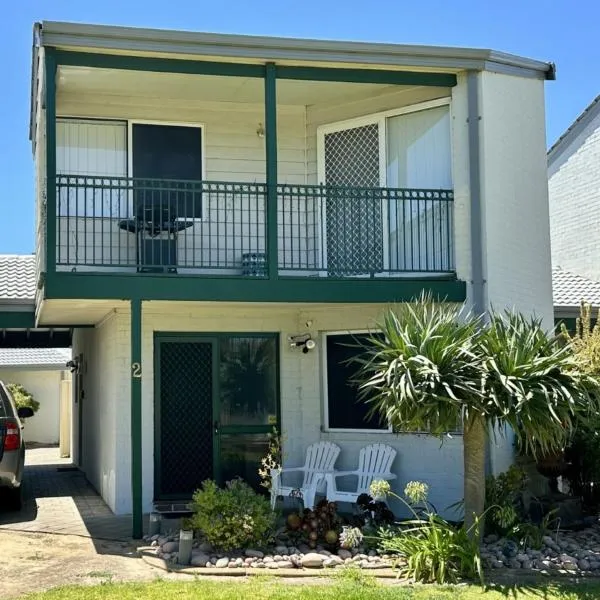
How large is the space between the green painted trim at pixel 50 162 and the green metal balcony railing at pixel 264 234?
1.23m

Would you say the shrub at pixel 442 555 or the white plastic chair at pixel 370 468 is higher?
the white plastic chair at pixel 370 468

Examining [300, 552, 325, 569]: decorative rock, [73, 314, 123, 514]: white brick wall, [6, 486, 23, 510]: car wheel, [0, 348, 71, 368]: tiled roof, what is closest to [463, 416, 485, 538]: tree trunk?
[300, 552, 325, 569]: decorative rock

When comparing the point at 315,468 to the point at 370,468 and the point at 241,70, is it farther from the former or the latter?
the point at 241,70

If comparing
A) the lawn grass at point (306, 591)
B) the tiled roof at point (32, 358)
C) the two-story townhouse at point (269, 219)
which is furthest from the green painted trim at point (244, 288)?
the tiled roof at point (32, 358)

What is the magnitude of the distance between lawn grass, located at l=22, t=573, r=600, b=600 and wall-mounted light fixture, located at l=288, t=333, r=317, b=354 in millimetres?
4436

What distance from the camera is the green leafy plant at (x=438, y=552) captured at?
7.73 metres

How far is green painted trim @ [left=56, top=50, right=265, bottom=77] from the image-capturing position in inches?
384

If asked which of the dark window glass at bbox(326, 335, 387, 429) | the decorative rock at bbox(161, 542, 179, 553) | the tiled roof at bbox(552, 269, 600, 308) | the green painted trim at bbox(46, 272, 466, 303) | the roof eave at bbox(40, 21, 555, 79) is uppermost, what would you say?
the roof eave at bbox(40, 21, 555, 79)

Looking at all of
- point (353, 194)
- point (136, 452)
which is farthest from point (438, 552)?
point (353, 194)

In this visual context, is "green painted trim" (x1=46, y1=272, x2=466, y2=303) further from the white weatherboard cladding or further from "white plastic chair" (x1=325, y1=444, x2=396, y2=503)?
"white plastic chair" (x1=325, y1=444, x2=396, y2=503)

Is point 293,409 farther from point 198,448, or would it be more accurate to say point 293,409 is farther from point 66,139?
point 66,139

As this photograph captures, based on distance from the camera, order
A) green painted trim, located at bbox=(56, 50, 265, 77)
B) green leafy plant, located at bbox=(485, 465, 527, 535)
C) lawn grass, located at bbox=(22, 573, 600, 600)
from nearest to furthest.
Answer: lawn grass, located at bbox=(22, 573, 600, 600), green leafy plant, located at bbox=(485, 465, 527, 535), green painted trim, located at bbox=(56, 50, 265, 77)

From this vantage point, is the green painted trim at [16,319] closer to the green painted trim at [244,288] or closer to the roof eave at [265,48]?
the green painted trim at [244,288]

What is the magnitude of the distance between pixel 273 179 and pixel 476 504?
4.21 m
